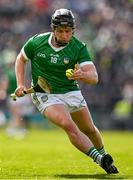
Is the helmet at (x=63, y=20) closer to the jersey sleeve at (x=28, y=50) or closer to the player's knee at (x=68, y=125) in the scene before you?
the jersey sleeve at (x=28, y=50)

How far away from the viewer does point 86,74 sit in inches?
405

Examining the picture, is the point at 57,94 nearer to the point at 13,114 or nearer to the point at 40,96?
the point at 40,96

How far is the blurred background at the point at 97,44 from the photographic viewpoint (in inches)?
1057

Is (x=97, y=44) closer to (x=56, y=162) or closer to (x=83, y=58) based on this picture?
(x=56, y=162)

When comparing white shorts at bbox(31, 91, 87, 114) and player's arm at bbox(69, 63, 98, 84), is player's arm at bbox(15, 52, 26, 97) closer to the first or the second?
white shorts at bbox(31, 91, 87, 114)

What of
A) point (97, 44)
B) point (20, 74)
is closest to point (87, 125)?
point (20, 74)

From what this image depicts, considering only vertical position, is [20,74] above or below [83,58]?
below

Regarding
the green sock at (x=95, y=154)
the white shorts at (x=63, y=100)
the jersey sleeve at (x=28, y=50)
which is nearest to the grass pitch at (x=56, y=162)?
the green sock at (x=95, y=154)

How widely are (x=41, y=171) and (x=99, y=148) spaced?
98 cm

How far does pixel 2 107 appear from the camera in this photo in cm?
2703

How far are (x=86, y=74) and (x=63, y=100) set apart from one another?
0.72 meters

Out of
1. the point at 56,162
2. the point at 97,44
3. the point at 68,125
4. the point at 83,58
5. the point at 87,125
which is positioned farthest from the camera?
the point at 97,44

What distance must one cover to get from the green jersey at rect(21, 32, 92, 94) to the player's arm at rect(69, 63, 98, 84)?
0.13 meters

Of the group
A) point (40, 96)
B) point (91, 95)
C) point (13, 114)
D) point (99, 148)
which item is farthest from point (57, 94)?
point (91, 95)
